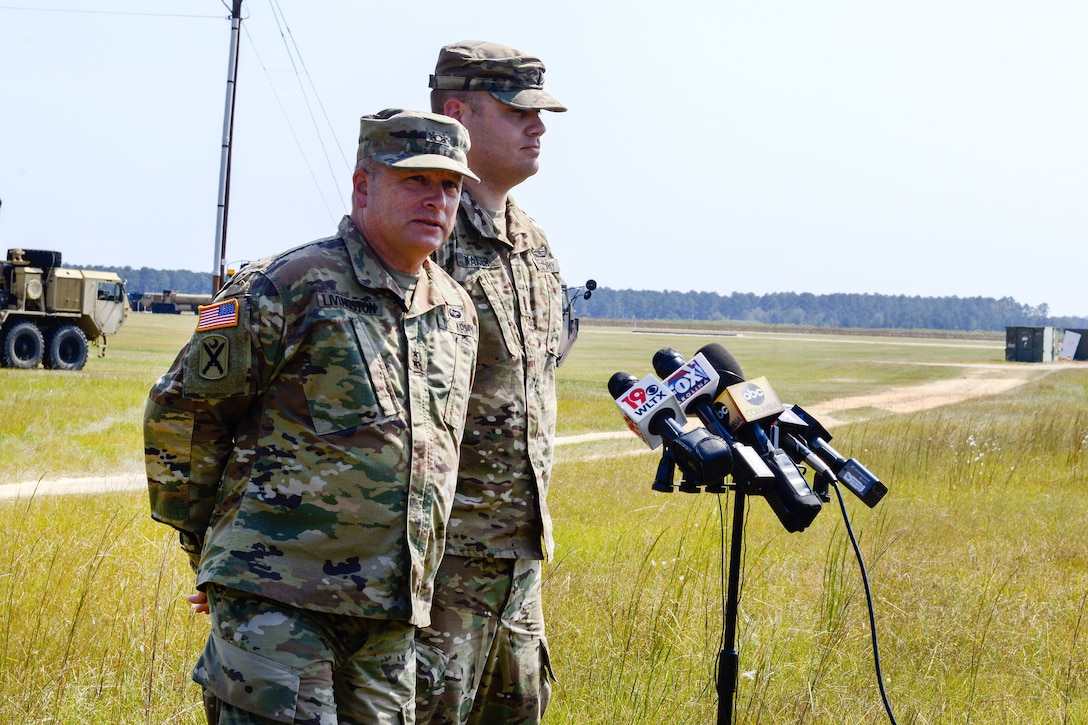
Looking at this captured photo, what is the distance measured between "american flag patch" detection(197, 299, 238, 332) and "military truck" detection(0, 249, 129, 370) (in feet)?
75.8

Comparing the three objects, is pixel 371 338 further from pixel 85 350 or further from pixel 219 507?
pixel 85 350

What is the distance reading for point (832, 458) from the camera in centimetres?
295

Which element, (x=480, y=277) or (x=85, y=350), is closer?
(x=480, y=277)

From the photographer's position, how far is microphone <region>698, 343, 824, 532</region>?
2754 mm

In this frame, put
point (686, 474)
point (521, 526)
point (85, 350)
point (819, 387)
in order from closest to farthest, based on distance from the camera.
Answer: point (686, 474)
point (521, 526)
point (85, 350)
point (819, 387)

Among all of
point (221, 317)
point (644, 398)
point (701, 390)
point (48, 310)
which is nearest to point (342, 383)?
point (221, 317)

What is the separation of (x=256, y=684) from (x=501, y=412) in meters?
1.07

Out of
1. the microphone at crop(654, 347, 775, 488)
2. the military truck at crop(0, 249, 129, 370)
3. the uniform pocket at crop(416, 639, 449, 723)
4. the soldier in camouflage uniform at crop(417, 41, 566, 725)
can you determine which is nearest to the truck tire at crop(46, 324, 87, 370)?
the military truck at crop(0, 249, 129, 370)

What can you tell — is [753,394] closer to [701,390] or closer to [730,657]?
[701,390]

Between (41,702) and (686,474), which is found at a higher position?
(686,474)

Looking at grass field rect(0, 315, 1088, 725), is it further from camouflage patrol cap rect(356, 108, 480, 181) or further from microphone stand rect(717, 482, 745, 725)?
camouflage patrol cap rect(356, 108, 480, 181)

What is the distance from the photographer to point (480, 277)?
3152 mm

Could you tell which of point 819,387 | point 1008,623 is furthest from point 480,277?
point 819,387

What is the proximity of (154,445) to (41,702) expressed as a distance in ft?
5.21
